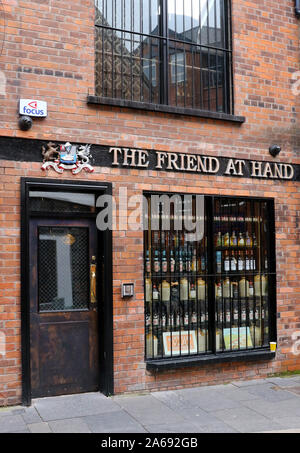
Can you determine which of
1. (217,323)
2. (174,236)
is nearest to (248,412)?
(217,323)

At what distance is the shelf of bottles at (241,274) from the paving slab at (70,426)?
249 centimetres

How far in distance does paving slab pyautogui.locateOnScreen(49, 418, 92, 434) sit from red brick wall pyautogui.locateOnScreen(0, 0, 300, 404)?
0.75 meters

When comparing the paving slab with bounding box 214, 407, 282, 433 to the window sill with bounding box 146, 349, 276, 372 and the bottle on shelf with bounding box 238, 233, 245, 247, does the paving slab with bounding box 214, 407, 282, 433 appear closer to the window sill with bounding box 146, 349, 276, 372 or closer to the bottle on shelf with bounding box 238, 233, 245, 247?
the window sill with bounding box 146, 349, 276, 372

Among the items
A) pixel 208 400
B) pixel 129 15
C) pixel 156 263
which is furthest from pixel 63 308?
pixel 129 15

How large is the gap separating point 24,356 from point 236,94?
15.3 ft

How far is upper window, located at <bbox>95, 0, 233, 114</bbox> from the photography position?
6.70m

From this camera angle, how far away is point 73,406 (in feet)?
19.0

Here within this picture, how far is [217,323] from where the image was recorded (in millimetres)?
7059

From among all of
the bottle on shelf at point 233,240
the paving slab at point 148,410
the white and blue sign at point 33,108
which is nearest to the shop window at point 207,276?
the bottle on shelf at point 233,240

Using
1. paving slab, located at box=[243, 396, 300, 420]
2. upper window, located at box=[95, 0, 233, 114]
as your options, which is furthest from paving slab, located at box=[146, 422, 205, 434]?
upper window, located at box=[95, 0, 233, 114]

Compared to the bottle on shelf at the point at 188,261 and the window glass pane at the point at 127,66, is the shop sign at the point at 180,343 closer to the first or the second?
the bottle on shelf at the point at 188,261

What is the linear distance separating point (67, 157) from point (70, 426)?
121 inches

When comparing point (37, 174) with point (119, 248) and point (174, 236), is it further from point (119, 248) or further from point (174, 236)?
point (174, 236)

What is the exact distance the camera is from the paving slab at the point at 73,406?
5.52 meters
